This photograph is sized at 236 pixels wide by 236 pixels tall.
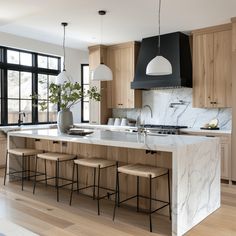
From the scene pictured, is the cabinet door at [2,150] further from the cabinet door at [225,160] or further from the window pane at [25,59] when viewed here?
the cabinet door at [225,160]

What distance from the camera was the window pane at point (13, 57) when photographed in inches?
249

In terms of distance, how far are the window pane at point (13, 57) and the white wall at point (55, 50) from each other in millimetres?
234

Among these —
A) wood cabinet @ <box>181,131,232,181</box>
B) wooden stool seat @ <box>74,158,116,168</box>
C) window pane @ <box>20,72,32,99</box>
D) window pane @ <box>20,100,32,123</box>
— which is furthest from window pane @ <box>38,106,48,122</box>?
wood cabinet @ <box>181,131,232,181</box>

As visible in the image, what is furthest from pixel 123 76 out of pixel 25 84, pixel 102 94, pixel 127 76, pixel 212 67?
pixel 25 84

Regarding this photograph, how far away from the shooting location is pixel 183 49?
5758 mm

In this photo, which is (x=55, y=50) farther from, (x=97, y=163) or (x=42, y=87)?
(x=97, y=163)

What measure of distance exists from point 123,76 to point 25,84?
231 centimetres

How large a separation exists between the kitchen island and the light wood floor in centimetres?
18

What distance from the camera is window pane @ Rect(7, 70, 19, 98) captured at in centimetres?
634

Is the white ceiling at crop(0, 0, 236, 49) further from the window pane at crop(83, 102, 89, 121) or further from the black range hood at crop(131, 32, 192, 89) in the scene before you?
the window pane at crop(83, 102, 89, 121)

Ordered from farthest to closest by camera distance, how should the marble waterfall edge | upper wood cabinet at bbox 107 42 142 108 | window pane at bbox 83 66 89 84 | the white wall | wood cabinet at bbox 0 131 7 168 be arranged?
window pane at bbox 83 66 89 84
upper wood cabinet at bbox 107 42 142 108
the white wall
wood cabinet at bbox 0 131 7 168
the marble waterfall edge

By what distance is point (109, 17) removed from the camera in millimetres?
4805

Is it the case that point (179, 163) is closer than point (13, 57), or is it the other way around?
point (179, 163)

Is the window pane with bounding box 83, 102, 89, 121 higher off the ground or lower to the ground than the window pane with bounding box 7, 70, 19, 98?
lower
